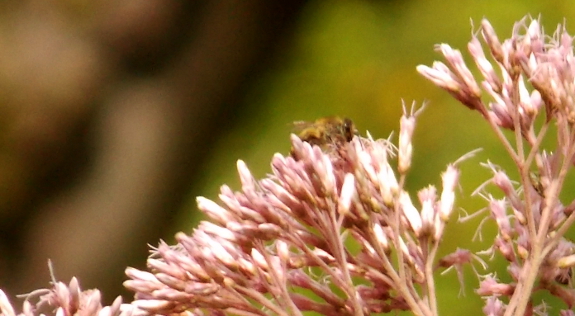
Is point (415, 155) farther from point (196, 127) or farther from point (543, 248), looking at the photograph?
point (543, 248)

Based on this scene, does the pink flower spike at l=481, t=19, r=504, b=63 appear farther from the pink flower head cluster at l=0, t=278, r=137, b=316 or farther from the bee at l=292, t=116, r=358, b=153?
the pink flower head cluster at l=0, t=278, r=137, b=316

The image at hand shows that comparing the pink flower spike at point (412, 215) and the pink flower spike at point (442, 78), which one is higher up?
the pink flower spike at point (442, 78)

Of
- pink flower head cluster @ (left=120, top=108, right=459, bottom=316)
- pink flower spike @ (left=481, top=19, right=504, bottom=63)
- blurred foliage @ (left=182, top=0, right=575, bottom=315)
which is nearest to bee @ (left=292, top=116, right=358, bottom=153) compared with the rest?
pink flower head cluster @ (left=120, top=108, right=459, bottom=316)

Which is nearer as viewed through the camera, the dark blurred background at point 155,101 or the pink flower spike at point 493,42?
the pink flower spike at point 493,42

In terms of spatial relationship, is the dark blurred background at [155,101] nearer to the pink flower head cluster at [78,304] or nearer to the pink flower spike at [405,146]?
the pink flower spike at [405,146]

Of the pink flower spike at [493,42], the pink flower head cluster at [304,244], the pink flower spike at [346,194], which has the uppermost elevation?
the pink flower spike at [493,42]

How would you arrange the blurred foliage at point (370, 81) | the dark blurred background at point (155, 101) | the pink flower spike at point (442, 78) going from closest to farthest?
1. the pink flower spike at point (442, 78)
2. the blurred foliage at point (370, 81)
3. the dark blurred background at point (155, 101)

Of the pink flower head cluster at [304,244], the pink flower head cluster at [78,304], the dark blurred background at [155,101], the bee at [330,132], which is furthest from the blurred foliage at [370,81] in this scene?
the pink flower head cluster at [78,304]

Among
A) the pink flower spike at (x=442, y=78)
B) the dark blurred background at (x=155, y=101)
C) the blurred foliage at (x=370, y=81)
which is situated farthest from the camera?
the dark blurred background at (x=155, y=101)
